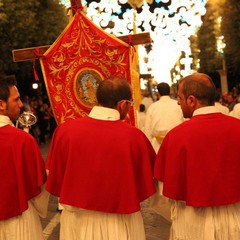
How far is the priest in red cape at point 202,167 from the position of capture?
344cm

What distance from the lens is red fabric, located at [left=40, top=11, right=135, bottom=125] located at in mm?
6383

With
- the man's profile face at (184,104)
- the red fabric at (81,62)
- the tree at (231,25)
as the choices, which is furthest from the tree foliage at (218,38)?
the man's profile face at (184,104)

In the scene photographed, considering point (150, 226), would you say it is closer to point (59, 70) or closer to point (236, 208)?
point (59, 70)

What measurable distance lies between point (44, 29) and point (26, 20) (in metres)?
2.95

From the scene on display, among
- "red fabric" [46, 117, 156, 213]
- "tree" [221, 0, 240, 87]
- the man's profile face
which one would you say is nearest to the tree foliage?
"tree" [221, 0, 240, 87]

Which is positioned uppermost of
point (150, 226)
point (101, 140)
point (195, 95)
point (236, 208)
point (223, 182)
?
point (195, 95)

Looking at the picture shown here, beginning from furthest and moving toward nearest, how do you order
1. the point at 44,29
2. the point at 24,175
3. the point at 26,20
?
the point at 44,29
the point at 26,20
the point at 24,175

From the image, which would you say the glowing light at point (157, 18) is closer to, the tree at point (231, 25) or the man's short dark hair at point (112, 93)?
the tree at point (231, 25)

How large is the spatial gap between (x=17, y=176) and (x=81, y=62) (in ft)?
9.88

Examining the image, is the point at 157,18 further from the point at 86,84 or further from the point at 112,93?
the point at 112,93

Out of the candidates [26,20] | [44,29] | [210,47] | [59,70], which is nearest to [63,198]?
[59,70]

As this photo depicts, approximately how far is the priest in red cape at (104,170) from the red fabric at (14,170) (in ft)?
0.57

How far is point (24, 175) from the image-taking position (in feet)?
12.2

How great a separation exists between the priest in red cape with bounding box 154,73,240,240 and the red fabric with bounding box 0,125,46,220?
940 millimetres
